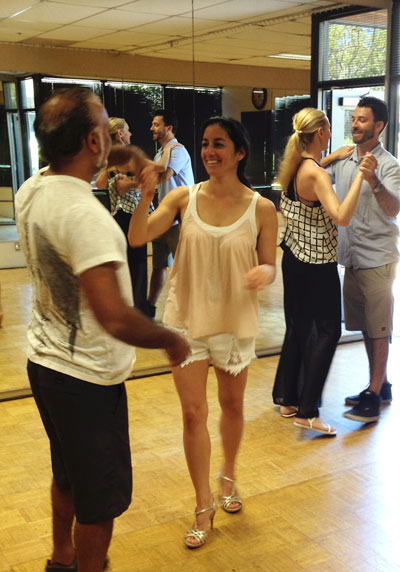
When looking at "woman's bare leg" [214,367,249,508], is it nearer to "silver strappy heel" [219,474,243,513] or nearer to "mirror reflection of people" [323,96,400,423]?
"silver strappy heel" [219,474,243,513]

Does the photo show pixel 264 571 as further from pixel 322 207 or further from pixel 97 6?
pixel 97 6

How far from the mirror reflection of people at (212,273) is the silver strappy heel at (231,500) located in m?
0.15

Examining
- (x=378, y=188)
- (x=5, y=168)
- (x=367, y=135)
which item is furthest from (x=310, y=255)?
(x=5, y=168)

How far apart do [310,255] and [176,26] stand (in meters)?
2.04

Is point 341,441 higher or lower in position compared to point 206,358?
lower

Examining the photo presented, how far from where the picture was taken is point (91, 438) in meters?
1.61

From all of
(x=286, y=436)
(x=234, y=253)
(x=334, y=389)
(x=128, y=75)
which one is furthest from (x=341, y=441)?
(x=128, y=75)

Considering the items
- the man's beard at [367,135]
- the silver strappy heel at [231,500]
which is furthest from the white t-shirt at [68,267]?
the man's beard at [367,135]

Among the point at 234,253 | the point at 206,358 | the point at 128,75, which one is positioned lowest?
the point at 206,358

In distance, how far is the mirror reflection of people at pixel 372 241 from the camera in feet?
11.1

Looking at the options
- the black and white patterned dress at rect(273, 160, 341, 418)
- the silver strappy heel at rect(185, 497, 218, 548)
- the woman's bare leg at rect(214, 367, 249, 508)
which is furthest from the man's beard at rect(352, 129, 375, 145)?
the silver strappy heel at rect(185, 497, 218, 548)

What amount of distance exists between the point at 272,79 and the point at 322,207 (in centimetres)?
176

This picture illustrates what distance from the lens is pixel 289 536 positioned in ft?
7.77

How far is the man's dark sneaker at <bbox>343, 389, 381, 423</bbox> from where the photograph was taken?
3438 millimetres
